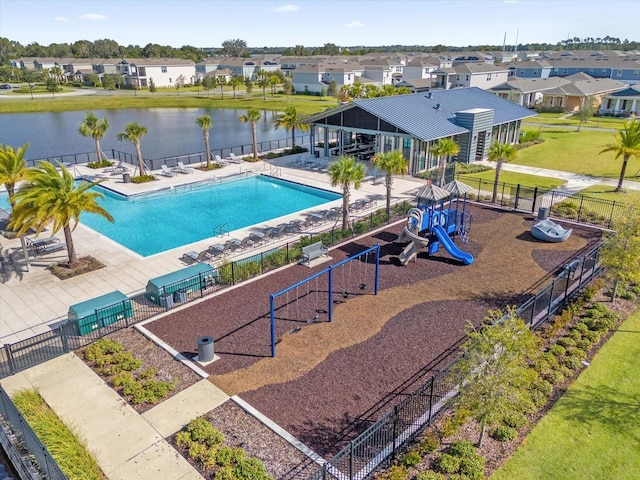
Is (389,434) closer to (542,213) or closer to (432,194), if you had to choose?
(432,194)

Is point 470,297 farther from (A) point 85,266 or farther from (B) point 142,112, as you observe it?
(B) point 142,112

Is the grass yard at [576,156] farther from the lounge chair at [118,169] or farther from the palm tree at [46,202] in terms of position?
the palm tree at [46,202]

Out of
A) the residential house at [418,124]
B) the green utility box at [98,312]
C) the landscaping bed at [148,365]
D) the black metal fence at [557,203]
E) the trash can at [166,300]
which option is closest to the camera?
the landscaping bed at [148,365]

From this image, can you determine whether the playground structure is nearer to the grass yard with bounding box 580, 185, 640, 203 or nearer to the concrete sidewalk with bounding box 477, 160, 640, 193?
the grass yard with bounding box 580, 185, 640, 203

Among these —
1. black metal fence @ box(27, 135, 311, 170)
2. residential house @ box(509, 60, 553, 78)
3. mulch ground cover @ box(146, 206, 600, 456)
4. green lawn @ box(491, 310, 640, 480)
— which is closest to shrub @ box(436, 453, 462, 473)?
green lawn @ box(491, 310, 640, 480)

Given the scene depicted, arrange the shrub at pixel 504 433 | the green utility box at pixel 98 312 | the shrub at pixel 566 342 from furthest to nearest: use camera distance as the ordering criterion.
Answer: the green utility box at pixel 98 312, the shrub at pixel 566 342, the shrub at pixel 504 433

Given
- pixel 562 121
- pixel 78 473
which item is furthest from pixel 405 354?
pixel 562 121

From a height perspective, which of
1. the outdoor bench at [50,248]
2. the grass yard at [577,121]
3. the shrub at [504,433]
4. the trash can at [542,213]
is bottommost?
the shrub at [504,433]

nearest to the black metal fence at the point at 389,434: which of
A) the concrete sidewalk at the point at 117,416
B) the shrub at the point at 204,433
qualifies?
the shrub at the point at 204,433
